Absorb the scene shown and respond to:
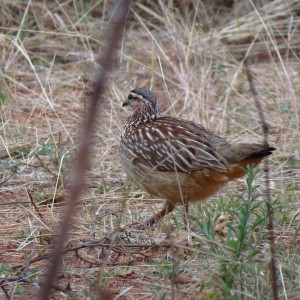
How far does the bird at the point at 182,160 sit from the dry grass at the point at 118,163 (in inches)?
6.8

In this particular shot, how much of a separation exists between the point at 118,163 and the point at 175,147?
5.67 feet

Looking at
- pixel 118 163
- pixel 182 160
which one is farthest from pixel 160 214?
pixel 118 163

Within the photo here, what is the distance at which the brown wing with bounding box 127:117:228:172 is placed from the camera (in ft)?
16.5

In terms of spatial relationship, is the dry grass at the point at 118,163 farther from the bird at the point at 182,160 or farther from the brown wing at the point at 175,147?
the brown wing at the point at 175,147

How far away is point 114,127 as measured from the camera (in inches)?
297

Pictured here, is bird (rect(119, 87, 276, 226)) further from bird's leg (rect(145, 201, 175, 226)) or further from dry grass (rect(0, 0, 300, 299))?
dry grass (rect(0, 0, 300, 299))

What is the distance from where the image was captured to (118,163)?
22.5ft

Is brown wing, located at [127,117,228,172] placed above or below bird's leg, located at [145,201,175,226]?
above

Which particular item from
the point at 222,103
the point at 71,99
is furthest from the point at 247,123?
the point at 71,99

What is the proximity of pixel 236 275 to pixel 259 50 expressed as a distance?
6542 mm

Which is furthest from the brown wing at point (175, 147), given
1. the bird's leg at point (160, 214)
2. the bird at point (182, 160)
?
the bird's leg at point (160, 214)

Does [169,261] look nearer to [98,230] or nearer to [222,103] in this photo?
[98,230]

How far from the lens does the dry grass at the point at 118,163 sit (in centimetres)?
388

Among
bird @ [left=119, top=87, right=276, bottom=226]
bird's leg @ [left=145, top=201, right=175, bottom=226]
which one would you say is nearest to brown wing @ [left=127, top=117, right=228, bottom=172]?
bird @ [left=119, top=87, right=276, bottom=226]
